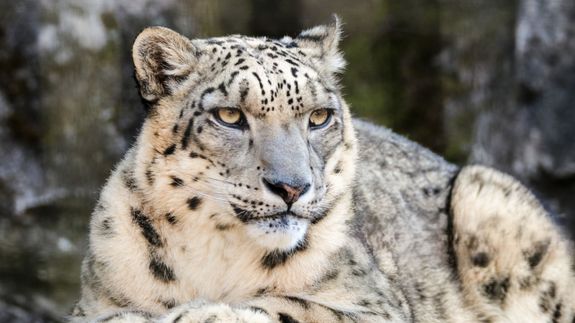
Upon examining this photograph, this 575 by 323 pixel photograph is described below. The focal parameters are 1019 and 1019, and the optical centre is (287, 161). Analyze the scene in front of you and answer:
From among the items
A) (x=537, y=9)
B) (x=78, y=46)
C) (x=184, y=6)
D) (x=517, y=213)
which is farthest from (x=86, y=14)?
(x=537, y=9)

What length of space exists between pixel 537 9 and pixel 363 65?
5.80ft

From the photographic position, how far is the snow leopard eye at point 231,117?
4355mm

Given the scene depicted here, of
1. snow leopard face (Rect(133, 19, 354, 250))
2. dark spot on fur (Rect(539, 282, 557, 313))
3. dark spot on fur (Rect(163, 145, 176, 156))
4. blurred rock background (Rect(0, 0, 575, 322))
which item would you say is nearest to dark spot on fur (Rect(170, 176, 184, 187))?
snow leopard face (Rect(133, 19, 354, 250))

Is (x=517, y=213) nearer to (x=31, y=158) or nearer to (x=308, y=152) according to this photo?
(x=308, y=152)

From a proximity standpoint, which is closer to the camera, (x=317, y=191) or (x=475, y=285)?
(x=317, y=191)

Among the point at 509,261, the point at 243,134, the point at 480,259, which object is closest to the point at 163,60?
the point at 243,134

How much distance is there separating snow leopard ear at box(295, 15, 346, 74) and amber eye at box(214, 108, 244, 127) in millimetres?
644

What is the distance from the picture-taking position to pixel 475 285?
19.6 ft

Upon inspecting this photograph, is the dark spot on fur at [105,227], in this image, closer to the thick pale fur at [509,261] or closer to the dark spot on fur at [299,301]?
the dark spot on fur at [299,301]

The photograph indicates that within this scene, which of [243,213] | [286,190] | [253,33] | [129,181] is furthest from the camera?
[253,33]

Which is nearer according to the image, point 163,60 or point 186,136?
point 186,136

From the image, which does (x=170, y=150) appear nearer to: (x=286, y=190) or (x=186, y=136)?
(x=186, y=136)

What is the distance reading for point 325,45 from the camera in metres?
5.05

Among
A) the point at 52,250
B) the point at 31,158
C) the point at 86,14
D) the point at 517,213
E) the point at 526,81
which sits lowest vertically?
the point at 52,250
